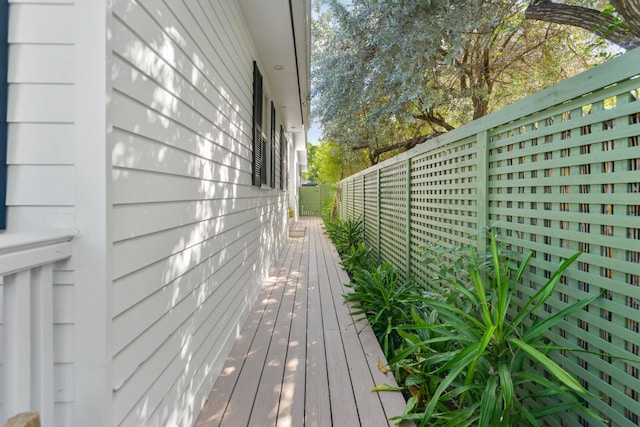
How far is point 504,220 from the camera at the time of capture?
6.05ft

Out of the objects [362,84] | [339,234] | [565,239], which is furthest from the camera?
[339,234]

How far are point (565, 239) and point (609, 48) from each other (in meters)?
5.30

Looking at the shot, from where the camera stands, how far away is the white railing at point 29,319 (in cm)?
88

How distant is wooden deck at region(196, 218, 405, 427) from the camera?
72.5 inches

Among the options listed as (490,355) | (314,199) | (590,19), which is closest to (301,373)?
(490,355)

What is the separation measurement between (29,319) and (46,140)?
574 mm

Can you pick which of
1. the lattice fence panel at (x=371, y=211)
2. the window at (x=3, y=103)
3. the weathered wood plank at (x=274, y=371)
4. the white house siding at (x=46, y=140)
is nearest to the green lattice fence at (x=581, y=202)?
the weathered wood plank at (x=274, y=371)

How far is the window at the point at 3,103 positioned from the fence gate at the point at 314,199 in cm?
1721

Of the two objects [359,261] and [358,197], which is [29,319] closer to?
[359,261]

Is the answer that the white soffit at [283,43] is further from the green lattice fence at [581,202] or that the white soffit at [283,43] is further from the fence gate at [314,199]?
the fence gate at [314,199]

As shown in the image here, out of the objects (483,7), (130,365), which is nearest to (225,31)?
(483,7)

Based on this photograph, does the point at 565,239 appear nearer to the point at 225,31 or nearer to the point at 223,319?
the point at 223,319

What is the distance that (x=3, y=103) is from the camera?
103 centimetres

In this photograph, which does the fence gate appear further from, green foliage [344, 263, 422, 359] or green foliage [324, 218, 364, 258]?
green foliage [344, 263, 422, 359]
